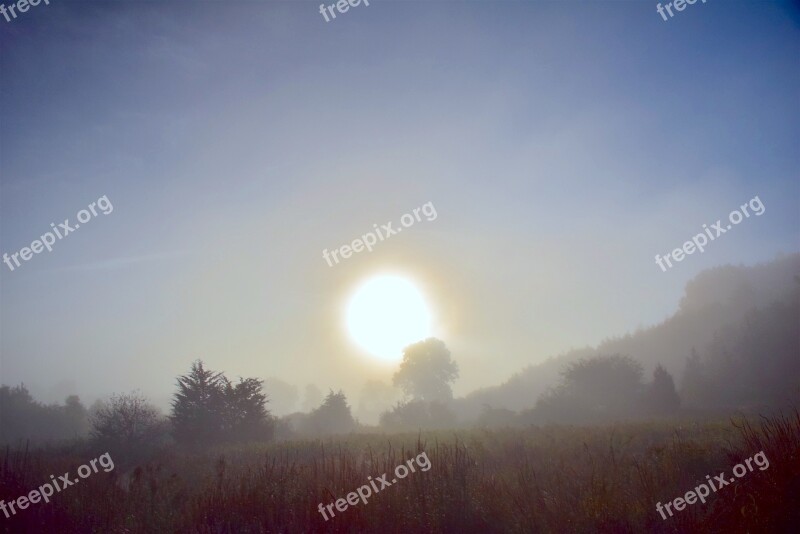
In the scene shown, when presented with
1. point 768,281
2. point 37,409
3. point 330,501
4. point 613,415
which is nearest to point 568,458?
point 330,501

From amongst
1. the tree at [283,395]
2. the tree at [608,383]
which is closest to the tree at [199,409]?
the tree at [608,383]

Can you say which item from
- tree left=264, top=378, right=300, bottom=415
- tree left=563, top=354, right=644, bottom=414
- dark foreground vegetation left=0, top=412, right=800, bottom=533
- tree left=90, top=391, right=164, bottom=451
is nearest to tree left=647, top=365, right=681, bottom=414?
tree left=563, top=354, right=644, bottom=414

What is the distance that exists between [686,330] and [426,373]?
142ft

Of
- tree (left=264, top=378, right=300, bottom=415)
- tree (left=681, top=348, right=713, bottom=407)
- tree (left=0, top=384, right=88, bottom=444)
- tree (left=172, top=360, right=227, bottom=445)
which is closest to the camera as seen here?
tree (left=172, top=360, right=227, bottom=445)

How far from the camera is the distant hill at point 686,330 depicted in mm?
57531

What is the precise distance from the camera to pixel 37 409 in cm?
5131

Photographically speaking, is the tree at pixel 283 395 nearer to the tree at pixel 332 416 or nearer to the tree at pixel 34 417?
the tree at pixel 34 417

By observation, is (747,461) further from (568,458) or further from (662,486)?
(568,458)

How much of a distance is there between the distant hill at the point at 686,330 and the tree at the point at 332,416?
23276 millimetres

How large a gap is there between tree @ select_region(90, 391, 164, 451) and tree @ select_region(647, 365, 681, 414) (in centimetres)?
3938

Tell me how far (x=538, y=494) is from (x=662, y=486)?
2.05m

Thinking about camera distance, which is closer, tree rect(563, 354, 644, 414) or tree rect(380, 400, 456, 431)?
tree rect(563, 354, 644, 414)

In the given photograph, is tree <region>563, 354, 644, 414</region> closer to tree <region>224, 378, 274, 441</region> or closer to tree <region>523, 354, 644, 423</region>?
tree <region>523, 354, 644, 423</region>

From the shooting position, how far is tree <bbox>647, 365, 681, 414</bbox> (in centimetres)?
3466
